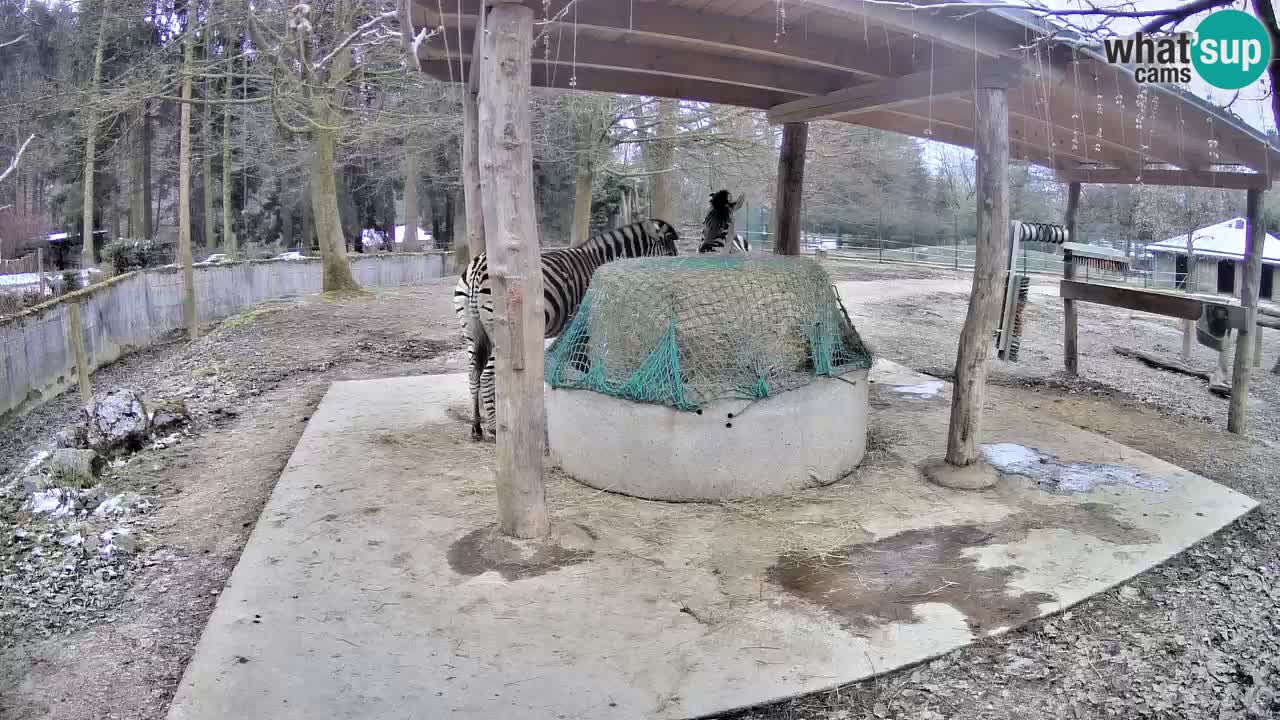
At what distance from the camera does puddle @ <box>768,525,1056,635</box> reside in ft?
12.3

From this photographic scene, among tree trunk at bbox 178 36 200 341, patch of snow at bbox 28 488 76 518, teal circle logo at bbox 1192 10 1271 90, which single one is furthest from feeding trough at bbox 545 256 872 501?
tree trunk at bbox 178 36 200 341

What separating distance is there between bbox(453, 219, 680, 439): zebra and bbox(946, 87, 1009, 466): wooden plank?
3.05m

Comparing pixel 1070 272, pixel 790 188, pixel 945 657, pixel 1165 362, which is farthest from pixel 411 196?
pixel 945 657

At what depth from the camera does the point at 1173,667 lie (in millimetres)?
3365

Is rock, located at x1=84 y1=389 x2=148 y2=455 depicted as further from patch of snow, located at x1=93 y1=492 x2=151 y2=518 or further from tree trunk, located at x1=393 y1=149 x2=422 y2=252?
tree trunk, located at x1=393 y1=149 x2=422 y2=252

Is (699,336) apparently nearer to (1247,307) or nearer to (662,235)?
(662,235)

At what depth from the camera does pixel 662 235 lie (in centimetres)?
771

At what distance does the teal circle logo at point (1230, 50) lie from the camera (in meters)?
3.35

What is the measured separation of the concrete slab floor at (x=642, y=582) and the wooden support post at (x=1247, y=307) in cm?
244

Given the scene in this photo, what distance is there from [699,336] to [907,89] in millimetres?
2505

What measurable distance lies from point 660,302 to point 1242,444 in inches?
228

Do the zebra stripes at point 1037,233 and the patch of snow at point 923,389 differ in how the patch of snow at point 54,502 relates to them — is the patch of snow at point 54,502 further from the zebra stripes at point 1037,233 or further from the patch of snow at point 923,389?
the zebra stripes at point 1037,233

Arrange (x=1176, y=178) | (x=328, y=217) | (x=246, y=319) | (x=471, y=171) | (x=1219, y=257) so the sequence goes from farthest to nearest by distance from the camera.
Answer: (x=328, y=217) < (x=246, y=319) < (x=1219, y=257) < (x=1176, y=178) < (x=471, y=171)

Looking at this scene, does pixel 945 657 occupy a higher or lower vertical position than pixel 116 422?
lower
